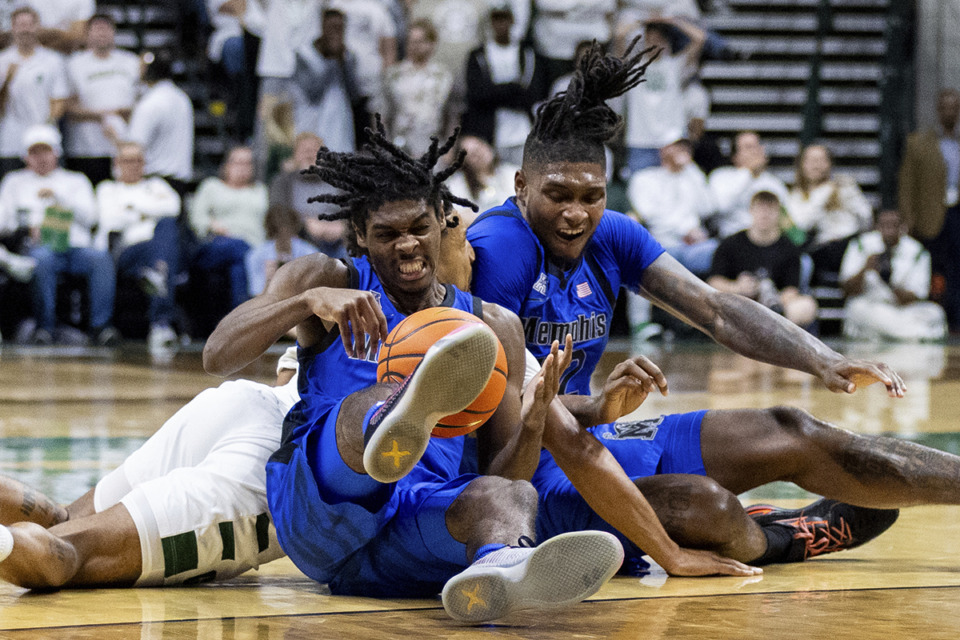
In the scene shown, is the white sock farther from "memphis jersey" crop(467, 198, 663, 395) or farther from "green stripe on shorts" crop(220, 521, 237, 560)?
"memphis jersey" crop(467, 198, 663, 395)

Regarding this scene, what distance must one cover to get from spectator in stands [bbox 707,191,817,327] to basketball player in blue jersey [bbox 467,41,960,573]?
7.42 m

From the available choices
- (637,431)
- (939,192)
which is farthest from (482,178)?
(637,431)

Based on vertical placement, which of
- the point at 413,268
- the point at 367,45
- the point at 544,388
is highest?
the point at 367,45

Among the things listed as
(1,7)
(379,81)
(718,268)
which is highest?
(1,7)

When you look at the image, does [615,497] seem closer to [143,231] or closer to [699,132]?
[143,231]

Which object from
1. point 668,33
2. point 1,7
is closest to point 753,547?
point 668,33

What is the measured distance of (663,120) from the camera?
1272 cm

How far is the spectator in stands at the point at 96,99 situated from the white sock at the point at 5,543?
9312 mm

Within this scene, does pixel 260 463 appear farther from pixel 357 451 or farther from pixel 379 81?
pixel 379 81

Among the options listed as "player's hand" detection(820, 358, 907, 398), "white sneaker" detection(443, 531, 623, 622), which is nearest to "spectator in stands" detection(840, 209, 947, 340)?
"player's hand" detection(820, 358, 907, 398)

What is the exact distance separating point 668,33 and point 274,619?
431 inches

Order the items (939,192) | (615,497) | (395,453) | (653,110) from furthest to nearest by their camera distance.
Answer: (939,192)
(653,110)
(615,497)
(395,453)

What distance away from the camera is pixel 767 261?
11.8 metres

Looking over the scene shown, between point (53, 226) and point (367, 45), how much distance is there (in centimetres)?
331
